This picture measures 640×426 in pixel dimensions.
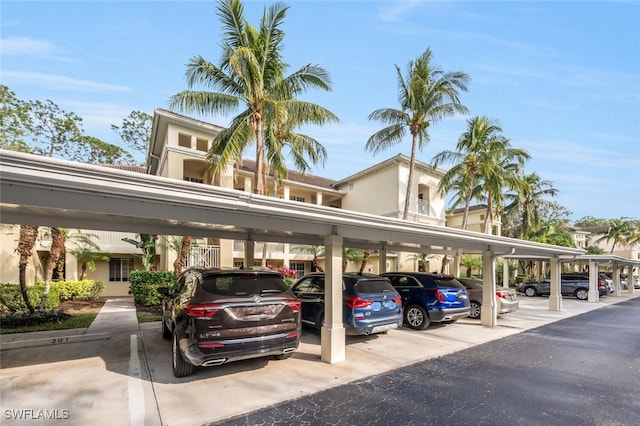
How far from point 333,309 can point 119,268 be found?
1764 cm

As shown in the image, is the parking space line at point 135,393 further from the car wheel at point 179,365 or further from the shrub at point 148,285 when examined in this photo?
the shrub at point 148,285

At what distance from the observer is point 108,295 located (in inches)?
738

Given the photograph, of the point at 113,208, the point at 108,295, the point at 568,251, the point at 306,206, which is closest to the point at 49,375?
the point at 113,208

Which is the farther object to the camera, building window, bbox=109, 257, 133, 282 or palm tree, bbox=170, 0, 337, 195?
building window, bbox=109, 257, 133, 282

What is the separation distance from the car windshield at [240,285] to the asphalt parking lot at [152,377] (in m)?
1.41

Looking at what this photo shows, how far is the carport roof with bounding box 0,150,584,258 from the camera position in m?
3.57

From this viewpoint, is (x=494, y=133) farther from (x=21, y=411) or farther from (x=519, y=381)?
(x=21, y=411)

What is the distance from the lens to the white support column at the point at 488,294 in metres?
10.3

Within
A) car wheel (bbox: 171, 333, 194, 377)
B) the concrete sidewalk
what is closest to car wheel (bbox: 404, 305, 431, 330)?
car wheel (bbox: 171, 333, 194, 377)

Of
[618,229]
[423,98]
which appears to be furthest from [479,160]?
[618,229]

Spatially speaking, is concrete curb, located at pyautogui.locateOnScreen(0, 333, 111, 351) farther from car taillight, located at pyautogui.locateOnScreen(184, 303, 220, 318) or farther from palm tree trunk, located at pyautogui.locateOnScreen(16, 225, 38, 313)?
car taillight, located at pyautogui.locateOnScreen(184, 303, 220, 318)

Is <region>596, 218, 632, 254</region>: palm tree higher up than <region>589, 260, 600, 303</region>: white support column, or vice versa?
<region>596, 218, 632, 254</region>: palm tree

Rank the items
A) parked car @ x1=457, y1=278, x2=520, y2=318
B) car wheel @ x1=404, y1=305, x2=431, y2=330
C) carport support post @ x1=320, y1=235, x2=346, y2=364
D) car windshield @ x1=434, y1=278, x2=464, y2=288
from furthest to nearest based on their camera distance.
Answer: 1. parked car @ x1=457, y1=278, x2=520, y2=318
2. car windshield @ x1=434, y1=278, x2=464, y2=288
3. car wheel @ x1=404, y1=305, x2=431, y2=330
4. carport support post @ x1=320, y1=235, x2=346, y2=364

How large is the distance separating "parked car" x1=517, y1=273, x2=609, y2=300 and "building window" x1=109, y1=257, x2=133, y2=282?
25281mm
